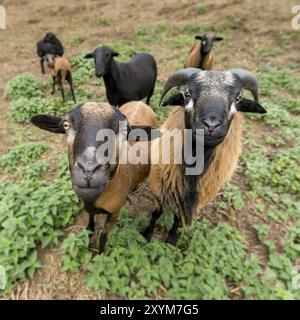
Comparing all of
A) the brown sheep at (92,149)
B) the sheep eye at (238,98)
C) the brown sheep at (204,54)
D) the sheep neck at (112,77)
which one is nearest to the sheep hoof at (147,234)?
the brown sheep at (92,149)

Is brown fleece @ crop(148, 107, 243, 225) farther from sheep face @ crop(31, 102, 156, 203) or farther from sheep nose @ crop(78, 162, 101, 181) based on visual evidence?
sheep nose @ crop(78, 162, 101, 181)

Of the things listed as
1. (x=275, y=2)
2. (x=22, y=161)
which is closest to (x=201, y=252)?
Answer: (x=22, y=161)

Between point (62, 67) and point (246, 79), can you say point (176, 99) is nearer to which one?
point (246, 79)

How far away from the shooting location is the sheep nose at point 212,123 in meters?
2.64

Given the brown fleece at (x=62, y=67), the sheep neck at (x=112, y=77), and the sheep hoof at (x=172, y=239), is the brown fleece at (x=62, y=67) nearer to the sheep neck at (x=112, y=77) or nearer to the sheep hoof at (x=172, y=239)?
the sheep neck at (x=112, y=77)

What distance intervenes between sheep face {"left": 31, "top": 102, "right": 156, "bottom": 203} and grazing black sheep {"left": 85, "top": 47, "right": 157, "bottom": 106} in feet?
10.7

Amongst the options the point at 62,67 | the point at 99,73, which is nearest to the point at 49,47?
the point at 62,67

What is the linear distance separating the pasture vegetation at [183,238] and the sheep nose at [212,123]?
6.00 ft

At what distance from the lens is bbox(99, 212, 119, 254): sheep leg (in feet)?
11.4

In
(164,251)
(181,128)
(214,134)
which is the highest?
(214,134)

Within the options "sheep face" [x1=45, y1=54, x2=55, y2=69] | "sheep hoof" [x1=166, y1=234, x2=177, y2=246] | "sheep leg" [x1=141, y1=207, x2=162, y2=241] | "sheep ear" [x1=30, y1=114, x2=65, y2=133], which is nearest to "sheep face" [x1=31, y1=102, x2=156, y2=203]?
"sheep ear" [x1=30, y1=114, x2=65, y2=133]
